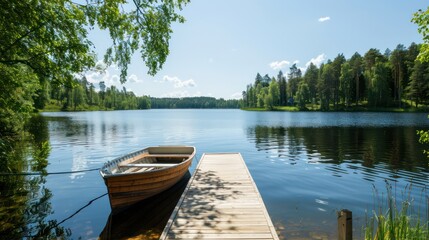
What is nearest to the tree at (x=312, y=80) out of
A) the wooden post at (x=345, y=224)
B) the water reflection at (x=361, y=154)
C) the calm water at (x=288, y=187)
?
the water reflection at (x=361, y=154)

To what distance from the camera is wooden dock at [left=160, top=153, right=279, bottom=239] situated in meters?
6.54

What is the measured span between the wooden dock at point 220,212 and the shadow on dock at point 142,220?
1.38 m

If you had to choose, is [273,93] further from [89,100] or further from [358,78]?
[89,100]

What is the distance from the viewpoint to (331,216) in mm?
9727

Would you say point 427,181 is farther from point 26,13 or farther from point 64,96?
point 64,96

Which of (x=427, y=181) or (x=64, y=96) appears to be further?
(x=64, y=96)

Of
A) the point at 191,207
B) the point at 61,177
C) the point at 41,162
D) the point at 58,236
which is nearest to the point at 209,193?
the point at 191,207

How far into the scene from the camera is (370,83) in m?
78.3

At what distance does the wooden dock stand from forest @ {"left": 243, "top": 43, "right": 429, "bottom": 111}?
7323 cm

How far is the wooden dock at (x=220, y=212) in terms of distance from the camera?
6539 millimetres

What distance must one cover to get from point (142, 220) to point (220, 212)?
135 inches

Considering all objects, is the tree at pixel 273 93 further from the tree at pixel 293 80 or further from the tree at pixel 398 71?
the tree at pixel 398 71

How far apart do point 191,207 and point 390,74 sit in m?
92.3

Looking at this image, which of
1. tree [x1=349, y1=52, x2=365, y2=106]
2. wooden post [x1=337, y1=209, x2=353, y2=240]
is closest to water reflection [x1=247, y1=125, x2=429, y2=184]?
wooden post [x1=337, y1=209, x2=353, y2=240]
